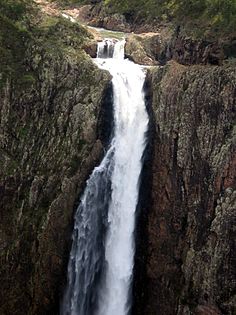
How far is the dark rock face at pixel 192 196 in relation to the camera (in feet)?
89.2

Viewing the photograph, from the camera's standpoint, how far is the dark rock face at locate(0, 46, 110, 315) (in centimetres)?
3105

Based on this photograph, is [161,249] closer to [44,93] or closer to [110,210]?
[110,210]

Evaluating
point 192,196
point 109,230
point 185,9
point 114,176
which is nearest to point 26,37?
point 114,176

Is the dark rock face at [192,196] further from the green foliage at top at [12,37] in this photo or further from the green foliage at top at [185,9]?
the green foliage at top at [12,37]

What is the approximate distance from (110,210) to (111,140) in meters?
4.46

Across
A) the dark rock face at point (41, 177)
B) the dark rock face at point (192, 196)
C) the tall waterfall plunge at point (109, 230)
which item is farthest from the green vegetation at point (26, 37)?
the dark rock face at point (192, 196)

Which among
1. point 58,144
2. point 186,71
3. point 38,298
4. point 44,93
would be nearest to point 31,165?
point 58,144

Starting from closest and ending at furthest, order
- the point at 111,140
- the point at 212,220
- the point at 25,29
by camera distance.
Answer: the point at 212,220 → the point at 111,140 → the point at 25,29

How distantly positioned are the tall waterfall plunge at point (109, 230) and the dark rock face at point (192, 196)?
1198 millimetres

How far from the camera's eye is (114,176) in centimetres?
3142

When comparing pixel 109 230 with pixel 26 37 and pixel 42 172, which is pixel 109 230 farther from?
pixel 26 37

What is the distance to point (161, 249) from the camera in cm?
3034

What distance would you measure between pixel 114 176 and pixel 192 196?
5.28m

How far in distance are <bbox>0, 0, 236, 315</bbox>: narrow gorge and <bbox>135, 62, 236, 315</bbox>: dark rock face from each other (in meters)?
0.07
